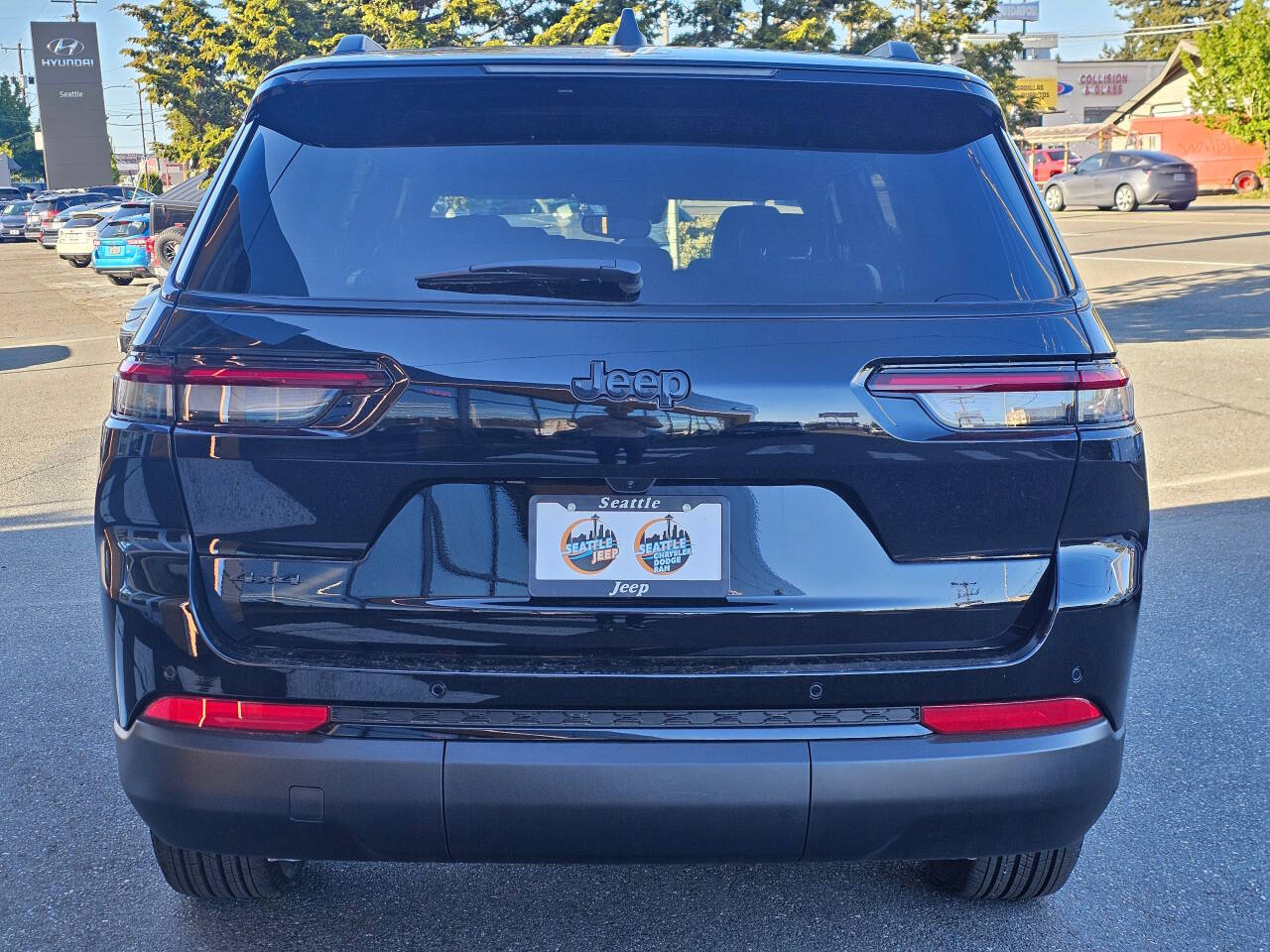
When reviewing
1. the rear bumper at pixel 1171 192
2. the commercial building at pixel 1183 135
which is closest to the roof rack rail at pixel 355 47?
the rear bumper at pixel 1171 192

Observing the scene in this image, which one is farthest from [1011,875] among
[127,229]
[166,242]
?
[127,229]

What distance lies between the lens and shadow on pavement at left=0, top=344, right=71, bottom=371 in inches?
560

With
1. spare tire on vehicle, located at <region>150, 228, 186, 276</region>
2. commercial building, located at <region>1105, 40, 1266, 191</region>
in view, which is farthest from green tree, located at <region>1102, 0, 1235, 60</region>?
spare tire on vehicle, located at <region>150, 228, 186, 276</region>

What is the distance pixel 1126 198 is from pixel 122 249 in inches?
945

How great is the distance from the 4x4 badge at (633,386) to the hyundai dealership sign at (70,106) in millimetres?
95389

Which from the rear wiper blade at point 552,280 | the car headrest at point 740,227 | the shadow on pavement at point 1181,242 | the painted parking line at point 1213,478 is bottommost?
the shadow on pavement at point 1181,242

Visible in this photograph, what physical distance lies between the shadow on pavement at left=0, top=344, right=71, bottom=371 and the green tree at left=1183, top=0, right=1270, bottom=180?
33478mm

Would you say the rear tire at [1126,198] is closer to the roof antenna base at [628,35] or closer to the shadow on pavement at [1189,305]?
the shadow on pavement at [1189,305]

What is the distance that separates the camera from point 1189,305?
14.9 metres

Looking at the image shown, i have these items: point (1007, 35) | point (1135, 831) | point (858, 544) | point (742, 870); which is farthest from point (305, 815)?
point (1007, 35)

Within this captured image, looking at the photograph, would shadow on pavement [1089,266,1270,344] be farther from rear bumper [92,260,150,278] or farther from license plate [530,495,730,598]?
rear bumper [92,260,150,278]

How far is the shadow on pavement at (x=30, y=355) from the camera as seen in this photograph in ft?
46.6

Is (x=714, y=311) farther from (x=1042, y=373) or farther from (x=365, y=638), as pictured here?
(x=365, y=638)

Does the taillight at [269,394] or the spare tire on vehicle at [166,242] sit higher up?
the taillight at [269,394]
